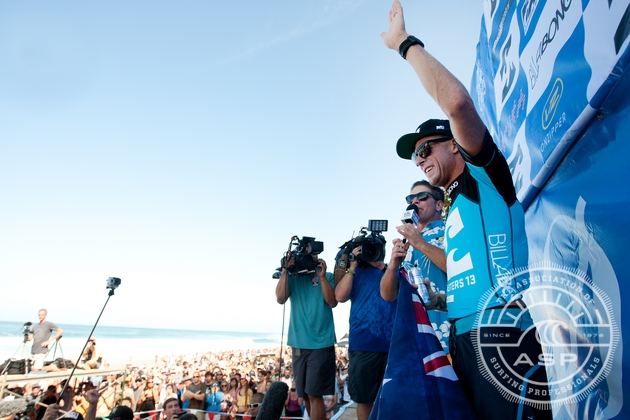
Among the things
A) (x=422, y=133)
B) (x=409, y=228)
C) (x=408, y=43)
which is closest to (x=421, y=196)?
(x=409, y=228)

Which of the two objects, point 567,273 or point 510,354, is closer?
point 510,354

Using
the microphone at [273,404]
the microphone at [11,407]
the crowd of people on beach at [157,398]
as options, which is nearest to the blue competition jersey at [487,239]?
the microphone at [273,404]

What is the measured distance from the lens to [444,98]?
3.98 feet

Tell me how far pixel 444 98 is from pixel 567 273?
1.22m

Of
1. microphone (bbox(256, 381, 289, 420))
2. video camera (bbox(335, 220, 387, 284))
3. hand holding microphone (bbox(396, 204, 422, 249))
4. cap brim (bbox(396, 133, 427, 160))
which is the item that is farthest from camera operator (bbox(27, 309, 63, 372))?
cap brim (bbox(396, 133, 427, 160))

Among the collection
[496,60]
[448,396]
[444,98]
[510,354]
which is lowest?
[448,396]

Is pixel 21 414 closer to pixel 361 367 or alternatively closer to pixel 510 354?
pixel 361 367

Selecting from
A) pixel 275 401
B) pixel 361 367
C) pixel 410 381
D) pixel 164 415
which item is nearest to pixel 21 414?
pixel 164 415

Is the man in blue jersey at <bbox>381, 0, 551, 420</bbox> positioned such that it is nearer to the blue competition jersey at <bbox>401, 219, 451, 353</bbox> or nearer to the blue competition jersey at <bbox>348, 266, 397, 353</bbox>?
the blue competition jersey at <bbox>401, 219, 451, 353</bbox>

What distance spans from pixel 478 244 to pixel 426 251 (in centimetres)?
67

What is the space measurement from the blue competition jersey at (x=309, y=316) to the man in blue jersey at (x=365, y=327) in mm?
452

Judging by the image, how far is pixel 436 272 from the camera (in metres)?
2.54

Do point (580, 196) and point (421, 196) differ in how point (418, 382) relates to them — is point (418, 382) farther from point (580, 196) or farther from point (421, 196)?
point (421, 196)

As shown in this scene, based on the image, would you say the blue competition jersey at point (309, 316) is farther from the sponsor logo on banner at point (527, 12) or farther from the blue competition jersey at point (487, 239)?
the sponsor logo on banner at point (527, 12)
